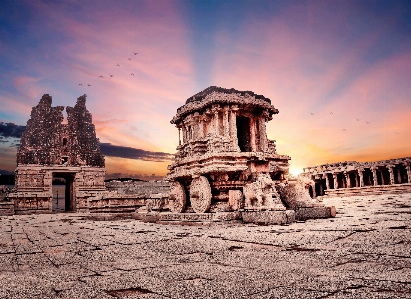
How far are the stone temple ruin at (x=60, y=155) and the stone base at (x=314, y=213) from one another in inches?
857

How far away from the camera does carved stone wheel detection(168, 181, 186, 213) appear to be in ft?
29.0

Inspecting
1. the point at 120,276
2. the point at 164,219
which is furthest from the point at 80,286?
the point at 164,219

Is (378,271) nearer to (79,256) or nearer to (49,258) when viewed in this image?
(79,256)

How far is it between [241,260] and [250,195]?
14.4 feet

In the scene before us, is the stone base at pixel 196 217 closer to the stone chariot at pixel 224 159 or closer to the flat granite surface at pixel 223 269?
the stone chariot at pixel 224 159

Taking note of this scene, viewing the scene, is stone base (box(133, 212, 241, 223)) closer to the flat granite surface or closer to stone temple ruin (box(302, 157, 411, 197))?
the flat granite surface

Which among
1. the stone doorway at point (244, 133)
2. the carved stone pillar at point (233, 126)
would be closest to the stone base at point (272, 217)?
the carved stone pillar at point (233, 126)

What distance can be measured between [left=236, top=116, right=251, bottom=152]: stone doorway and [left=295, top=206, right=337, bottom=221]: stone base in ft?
15.3

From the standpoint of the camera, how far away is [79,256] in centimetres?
359

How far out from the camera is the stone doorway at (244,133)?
39.4 feet

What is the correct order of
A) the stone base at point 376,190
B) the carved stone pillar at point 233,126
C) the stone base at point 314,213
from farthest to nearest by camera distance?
the stone base at point 376,190
the carved stone pillar at point 233,126
the stone base at point 314,213

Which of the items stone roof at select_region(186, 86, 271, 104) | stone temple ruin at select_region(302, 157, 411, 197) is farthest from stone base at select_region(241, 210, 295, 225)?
stone temple ruin at select_region(302, 157, 411, 197)

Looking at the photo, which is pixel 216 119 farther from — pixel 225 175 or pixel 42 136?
pixel 42 136

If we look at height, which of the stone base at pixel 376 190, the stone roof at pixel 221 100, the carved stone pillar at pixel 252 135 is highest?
the stone roof at pixel 221 100
